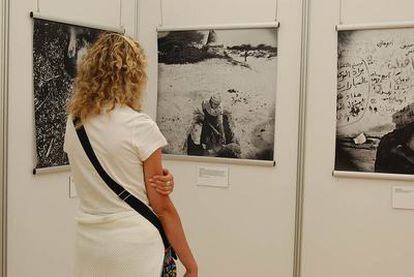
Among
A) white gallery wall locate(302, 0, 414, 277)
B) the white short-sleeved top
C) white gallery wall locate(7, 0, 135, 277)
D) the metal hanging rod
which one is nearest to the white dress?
the white short-sleeved top

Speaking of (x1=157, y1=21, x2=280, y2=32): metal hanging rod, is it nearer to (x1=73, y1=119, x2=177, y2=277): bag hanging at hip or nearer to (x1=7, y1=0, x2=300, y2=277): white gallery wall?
(x1=7, y1=0, x2=300, y2=277): white gallery wall

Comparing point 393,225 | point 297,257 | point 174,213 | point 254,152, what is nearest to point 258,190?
point 254,152

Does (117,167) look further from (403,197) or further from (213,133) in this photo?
(403,197)

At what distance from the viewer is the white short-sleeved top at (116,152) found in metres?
1.97

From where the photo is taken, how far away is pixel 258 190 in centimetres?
340

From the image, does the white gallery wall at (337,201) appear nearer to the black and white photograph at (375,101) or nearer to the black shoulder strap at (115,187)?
the black and white photograph at (375,101)

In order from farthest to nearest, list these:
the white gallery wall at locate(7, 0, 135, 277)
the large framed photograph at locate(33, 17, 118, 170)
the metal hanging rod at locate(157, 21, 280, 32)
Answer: the metal hanging rod at locate(157, 21, 280, 32), the large framed photograph at locate(33, 17, 118, 170), the white gallery wall at locate(7, 0, 135, 277)

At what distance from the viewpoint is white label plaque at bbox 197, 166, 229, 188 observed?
11.5 ft

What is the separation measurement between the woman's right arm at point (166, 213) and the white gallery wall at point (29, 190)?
1.10m

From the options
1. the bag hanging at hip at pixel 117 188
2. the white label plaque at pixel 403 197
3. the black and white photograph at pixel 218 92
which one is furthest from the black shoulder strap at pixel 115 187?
the white label plaque at pixel 403 197

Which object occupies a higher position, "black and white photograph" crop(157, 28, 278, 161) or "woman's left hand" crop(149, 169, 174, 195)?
"black and white photograph" crop(157, 28, 278, 161)

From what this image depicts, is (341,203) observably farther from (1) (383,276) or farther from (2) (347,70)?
(2) (347,70)

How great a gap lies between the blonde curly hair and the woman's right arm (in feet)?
0.77

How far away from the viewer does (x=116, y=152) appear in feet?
6.43
